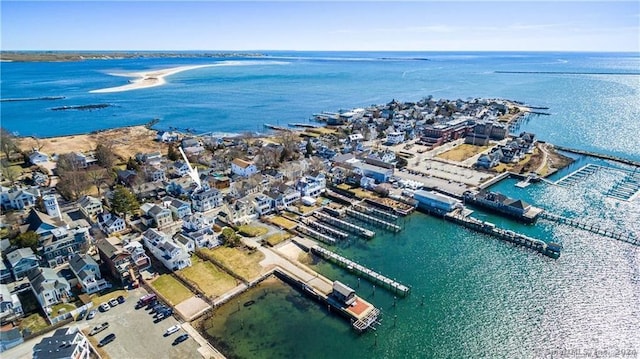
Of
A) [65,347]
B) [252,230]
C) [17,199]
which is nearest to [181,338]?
[65,347]

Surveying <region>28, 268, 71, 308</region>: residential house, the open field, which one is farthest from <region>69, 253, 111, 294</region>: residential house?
the open field

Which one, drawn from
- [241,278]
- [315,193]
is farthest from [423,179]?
[241,278]

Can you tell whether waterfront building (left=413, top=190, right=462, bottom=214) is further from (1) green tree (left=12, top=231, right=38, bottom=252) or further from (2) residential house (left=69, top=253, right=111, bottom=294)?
(1) green tree (left=12, top=231, right=38, bottom=252)

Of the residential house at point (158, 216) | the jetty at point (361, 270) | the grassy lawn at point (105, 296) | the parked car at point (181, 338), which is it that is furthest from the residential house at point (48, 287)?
the jetty at point (361, 270)

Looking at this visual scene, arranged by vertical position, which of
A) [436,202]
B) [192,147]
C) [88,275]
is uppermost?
[192,147]

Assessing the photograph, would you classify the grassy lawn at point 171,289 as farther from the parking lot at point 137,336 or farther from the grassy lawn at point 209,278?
the parking lot at point 137,336

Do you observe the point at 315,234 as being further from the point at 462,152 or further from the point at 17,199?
the point at 462,152
